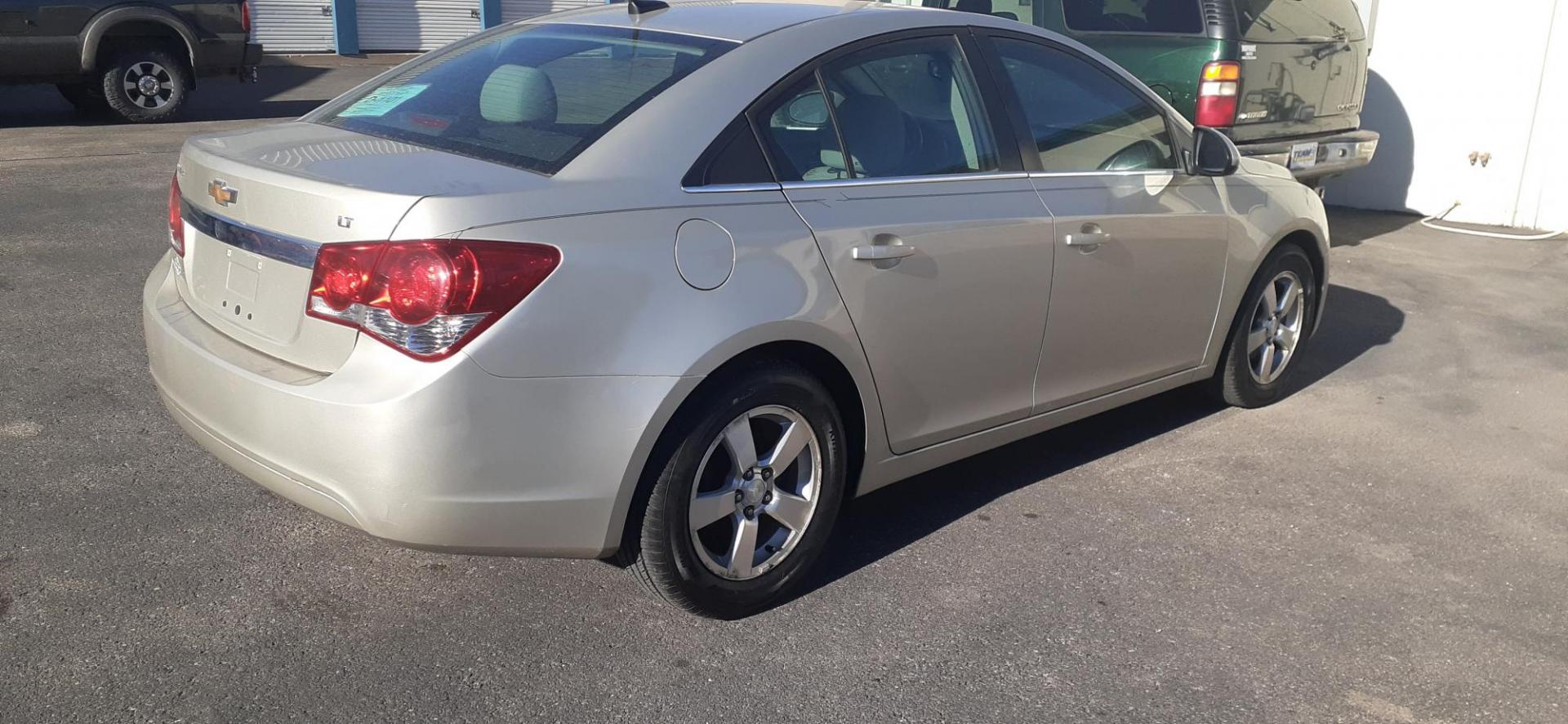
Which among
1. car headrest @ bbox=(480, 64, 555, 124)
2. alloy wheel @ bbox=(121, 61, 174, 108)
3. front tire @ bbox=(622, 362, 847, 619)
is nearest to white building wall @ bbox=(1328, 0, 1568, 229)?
front tire @ bbox=(622, 362, 847, 619)

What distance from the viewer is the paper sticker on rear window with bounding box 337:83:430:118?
3748 mm

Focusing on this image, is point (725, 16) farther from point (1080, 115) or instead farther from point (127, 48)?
point (127, 48)

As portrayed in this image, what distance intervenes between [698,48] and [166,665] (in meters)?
2.01

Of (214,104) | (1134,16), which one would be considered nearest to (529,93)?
(1134,16)

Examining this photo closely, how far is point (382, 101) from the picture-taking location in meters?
3.82

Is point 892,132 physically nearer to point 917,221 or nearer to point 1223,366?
point 917,221

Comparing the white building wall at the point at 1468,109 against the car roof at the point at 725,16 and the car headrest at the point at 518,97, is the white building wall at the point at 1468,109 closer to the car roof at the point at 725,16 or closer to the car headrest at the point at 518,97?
the car roof at the point at 725,16

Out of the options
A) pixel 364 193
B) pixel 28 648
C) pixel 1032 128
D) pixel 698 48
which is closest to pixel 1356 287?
pixel 1032 128

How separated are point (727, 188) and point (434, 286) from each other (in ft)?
2.64

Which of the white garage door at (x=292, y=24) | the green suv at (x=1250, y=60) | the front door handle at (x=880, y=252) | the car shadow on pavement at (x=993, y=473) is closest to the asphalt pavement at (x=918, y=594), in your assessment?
the car shadow on pavement at (x=993, y=473)

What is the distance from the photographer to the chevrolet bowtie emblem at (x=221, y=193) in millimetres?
3236

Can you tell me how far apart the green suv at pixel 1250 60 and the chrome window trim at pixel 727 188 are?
4.98 metres

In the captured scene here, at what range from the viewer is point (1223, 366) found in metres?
5.20

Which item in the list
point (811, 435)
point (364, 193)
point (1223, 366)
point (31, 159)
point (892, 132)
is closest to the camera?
point (364, 193)
